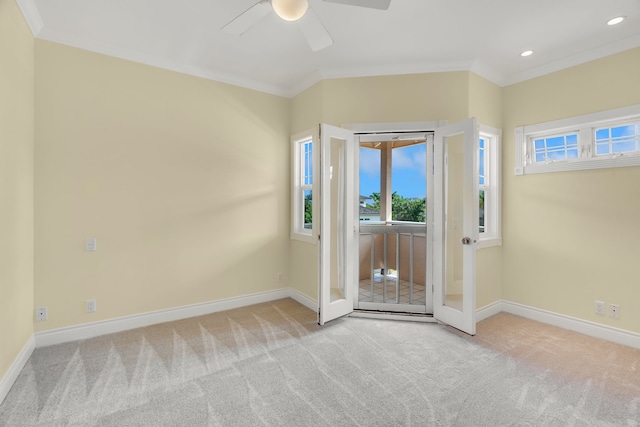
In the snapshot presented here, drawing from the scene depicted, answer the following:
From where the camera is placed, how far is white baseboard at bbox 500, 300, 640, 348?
2.78 m

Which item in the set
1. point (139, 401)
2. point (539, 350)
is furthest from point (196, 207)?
point (539, 350)

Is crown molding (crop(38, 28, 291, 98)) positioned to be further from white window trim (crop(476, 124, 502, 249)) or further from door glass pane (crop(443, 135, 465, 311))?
white window trim (crop(476, 124, 502, 249))

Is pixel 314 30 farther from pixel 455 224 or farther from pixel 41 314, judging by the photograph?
pixel 41 314

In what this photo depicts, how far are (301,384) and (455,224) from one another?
2267 millimetres

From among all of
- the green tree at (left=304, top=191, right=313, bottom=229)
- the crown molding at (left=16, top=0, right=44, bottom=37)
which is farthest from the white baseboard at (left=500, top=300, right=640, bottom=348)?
the crown molding at (left=16, top=0, right=44, bottom=37)

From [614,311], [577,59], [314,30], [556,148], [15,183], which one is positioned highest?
[577,59]

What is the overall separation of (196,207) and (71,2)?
203 centimetres

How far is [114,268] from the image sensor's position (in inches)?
118

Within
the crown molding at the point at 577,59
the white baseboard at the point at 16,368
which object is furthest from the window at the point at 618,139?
the white baseboard at the point at 16,368

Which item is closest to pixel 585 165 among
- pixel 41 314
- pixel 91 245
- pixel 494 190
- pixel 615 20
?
pixel 494 190

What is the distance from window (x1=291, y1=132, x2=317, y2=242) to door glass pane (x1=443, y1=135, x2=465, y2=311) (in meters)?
1.76

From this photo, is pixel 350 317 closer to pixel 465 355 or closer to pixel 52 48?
pixel 465 355

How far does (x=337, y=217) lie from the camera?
3.53m

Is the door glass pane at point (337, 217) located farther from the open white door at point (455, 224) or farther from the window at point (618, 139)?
the window at point (618, 139)
